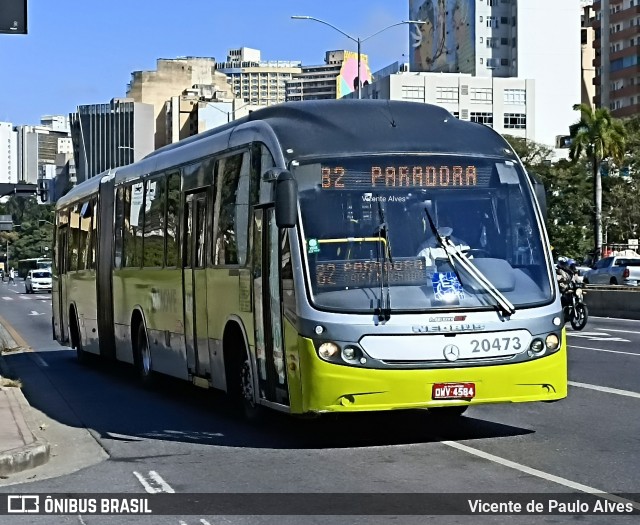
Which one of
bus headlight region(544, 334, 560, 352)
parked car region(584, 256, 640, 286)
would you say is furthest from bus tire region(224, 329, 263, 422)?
parked car region(584, 256, 640, 286)

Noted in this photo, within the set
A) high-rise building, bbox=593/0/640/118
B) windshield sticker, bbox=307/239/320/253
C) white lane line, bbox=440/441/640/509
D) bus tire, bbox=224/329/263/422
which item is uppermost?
high-rise building, bbox=593/0/640/118

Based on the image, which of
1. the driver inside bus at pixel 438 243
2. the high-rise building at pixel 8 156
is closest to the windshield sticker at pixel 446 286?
the driver inside bus at pixel 438 243

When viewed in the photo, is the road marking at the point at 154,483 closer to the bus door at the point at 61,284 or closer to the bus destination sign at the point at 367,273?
the bus destination sign at the point at 367,273

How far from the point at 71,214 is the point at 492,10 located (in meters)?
133

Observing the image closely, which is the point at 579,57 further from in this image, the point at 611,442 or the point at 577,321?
the point at 611,442

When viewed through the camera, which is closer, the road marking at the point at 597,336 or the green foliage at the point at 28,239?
the road marking at the point at 597,336

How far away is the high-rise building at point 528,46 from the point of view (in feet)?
494

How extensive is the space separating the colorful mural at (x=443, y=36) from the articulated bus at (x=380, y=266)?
138094mm

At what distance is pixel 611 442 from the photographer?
1102 centimetres

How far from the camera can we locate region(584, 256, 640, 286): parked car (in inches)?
2002

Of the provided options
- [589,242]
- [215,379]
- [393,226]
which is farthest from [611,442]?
[589,242]

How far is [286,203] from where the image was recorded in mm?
10797

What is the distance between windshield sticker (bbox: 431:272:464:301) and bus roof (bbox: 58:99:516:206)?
1281 mm

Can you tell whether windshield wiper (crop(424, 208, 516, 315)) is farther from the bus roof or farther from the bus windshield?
the bus roof
